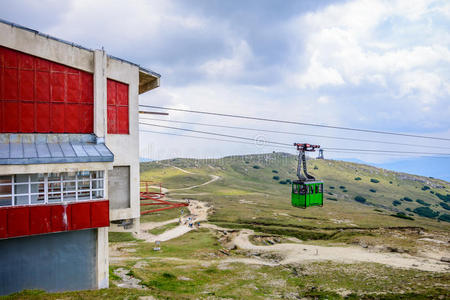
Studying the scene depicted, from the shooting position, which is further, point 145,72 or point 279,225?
point 279,225

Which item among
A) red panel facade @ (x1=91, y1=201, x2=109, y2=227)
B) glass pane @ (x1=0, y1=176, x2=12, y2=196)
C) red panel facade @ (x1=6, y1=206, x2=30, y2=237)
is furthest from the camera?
red panel facade @ (x1=91, y1=201, x2=109, y2=227)

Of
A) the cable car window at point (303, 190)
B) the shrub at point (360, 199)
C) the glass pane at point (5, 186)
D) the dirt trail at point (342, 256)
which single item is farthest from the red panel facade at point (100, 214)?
the shrub at point (360, 199)

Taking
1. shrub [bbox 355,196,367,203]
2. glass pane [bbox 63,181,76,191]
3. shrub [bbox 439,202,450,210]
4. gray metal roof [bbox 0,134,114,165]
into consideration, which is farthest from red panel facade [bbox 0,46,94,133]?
shrub [bbox 439,202,450,210]

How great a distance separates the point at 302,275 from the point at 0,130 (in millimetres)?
33171

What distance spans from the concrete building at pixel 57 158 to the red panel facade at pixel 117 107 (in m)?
0.08

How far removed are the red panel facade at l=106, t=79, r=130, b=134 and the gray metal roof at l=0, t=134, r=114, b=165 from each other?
2.00 meters

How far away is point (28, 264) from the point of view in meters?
20.0

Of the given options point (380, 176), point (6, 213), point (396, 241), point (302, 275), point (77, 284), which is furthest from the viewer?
point (380, 176)

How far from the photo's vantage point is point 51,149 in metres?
21.0

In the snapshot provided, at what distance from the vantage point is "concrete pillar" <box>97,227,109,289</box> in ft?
73.5

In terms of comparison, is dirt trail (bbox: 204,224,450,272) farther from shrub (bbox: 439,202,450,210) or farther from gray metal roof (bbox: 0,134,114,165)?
shrub (bbox: 439,202,450,210)

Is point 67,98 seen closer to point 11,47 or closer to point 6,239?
point 11,47

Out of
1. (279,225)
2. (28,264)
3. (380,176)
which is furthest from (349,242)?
(380,176)

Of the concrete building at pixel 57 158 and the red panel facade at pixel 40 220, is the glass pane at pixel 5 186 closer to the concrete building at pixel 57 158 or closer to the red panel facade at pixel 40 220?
the concrete building at pixel 57 158
